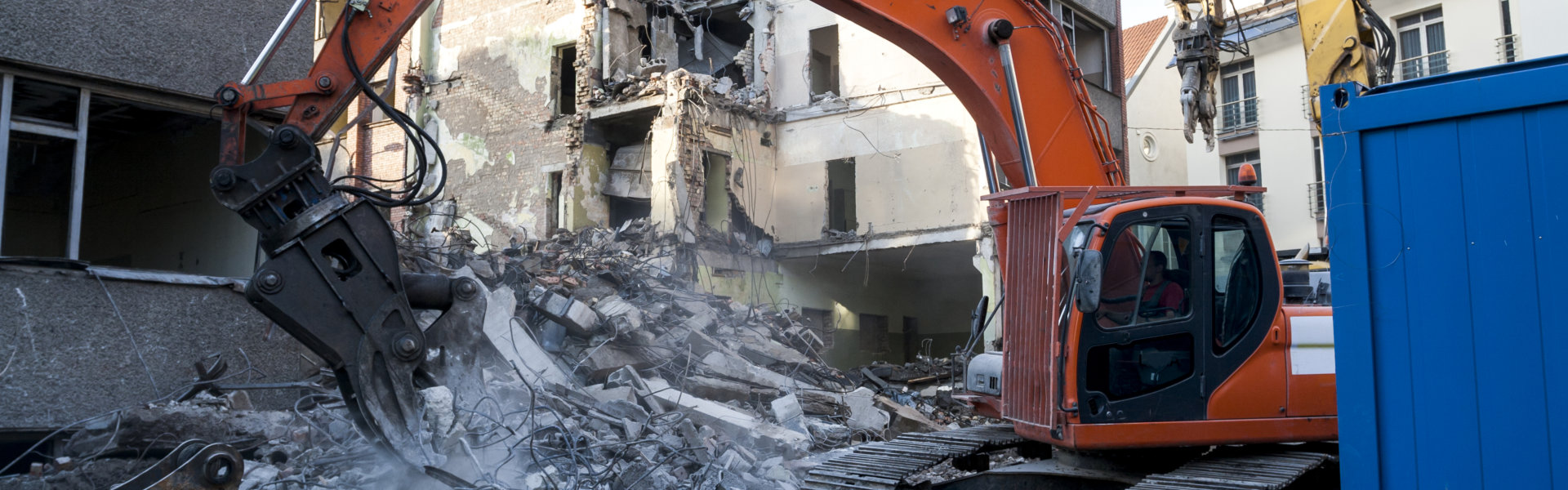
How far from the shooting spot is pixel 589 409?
30.0 ft

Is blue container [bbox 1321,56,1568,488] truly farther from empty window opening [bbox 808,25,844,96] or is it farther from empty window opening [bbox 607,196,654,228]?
empty window opening [bbox 607,196,654,228]

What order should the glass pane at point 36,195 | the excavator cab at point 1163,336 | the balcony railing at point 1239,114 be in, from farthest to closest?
the balcony railing at point 1239,114, the glass pane at point 36,195, the excavator cab at point 1163,336

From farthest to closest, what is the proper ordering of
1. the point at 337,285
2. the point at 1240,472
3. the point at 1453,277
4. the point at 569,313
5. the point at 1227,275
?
the point at 569,313 < the point at 1227,275 < the point at 337,285 < the point at 1240,472 < the point at 1453,277

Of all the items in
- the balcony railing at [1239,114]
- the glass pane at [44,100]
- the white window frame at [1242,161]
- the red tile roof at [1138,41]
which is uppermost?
the red tile roof at [1138,41]

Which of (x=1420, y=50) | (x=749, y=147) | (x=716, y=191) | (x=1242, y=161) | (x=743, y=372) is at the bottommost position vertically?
(x=743, y=372)

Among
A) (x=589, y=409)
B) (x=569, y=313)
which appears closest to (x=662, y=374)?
(x=569, y=313)

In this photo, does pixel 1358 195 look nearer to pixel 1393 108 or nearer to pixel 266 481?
pixel 1393 108

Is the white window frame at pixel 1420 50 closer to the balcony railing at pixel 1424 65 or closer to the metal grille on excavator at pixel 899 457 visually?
the balcony railing at pixel 1424 65

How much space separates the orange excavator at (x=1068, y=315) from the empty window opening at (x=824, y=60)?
54.1 feet

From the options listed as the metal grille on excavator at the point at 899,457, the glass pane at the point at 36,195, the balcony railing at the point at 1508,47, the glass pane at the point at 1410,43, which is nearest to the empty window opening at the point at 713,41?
the glass pane at the point at 36,195

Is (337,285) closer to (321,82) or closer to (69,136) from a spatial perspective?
(321,82)

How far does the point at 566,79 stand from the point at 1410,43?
19.3 m

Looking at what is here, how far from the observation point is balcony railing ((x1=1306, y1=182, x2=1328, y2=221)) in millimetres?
25234

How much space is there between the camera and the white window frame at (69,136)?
6754 mm
